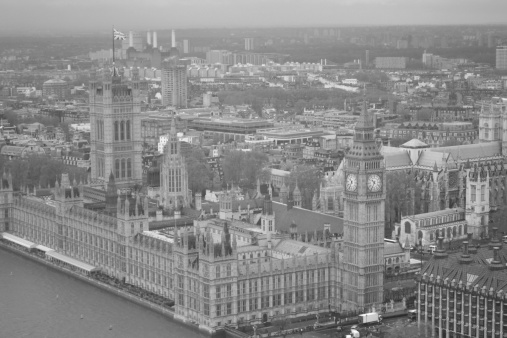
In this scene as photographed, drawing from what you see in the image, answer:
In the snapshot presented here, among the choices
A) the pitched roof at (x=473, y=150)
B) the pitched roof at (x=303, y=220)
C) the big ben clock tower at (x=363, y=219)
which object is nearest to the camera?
the big ben clock tower at (x=363, y=219)

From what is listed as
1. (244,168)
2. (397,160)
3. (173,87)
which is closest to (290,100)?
(173,87)

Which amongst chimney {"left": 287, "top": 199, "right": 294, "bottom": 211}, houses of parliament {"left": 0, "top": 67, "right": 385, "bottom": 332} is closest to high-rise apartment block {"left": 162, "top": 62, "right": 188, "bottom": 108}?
houses of parliament {"left": 0, "top": 67, "right": 385, "bottom": 332}

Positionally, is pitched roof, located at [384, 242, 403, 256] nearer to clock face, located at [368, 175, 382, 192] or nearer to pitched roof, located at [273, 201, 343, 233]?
pitched roof, located at [273, 201, 343, 233]

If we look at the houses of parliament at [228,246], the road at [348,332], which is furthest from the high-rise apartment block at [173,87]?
the road at [348,332]

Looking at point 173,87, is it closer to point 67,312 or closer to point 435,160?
point 435,160

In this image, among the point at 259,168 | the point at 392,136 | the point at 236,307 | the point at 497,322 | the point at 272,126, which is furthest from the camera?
the point at 272,126

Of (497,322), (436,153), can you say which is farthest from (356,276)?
(436,153)

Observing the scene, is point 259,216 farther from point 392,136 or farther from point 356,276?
point 392,136

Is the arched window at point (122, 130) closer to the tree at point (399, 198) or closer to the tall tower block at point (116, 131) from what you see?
the tall tower block at point (116, 131)
